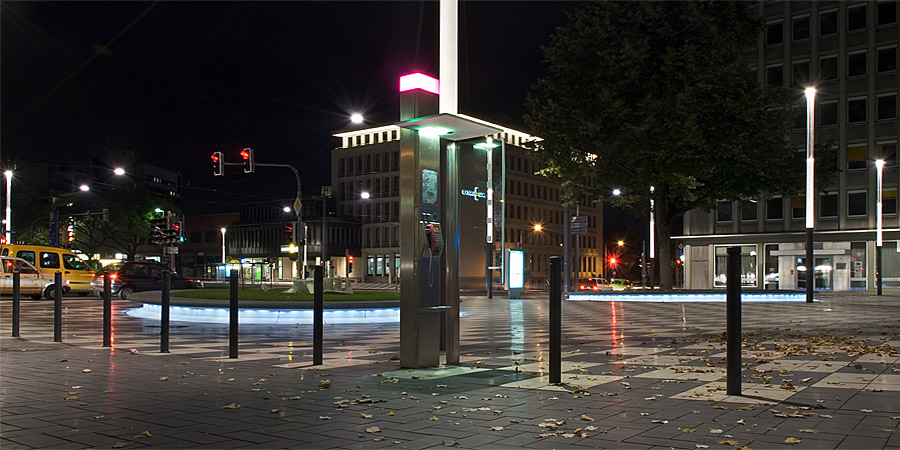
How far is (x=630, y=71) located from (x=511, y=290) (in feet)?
38.0

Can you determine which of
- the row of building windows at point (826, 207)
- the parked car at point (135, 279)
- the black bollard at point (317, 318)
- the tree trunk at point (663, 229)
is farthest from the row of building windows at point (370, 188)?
the black bollard at point (317, 318)

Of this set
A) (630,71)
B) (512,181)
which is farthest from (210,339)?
(512,181)

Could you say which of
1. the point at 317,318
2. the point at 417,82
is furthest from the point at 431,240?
the point at 317,318

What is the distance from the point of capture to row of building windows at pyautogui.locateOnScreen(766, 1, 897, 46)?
49750 millimetres

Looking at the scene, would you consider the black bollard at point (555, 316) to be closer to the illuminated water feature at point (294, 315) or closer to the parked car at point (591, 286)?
the illuminated water feature at point (294, 315)

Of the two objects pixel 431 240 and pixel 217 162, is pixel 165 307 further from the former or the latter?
pixel 217 162

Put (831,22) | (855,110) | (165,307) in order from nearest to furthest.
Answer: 1. (165,307)
2. (855,110)
3. (831,22)

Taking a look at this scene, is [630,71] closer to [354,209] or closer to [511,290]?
[511,290]

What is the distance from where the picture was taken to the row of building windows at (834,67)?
49906 millimetres

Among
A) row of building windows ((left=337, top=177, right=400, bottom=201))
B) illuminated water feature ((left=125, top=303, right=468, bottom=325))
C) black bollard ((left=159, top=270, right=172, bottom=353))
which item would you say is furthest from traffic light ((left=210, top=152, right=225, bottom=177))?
row of building windows ((left=337, top=177, right=400, bottom=201))

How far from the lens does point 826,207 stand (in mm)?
52781

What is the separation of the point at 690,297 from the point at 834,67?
27117 mm

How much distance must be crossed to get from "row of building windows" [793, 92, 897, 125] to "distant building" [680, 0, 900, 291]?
6 cm

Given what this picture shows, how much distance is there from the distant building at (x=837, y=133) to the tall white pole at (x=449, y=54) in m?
41.9
